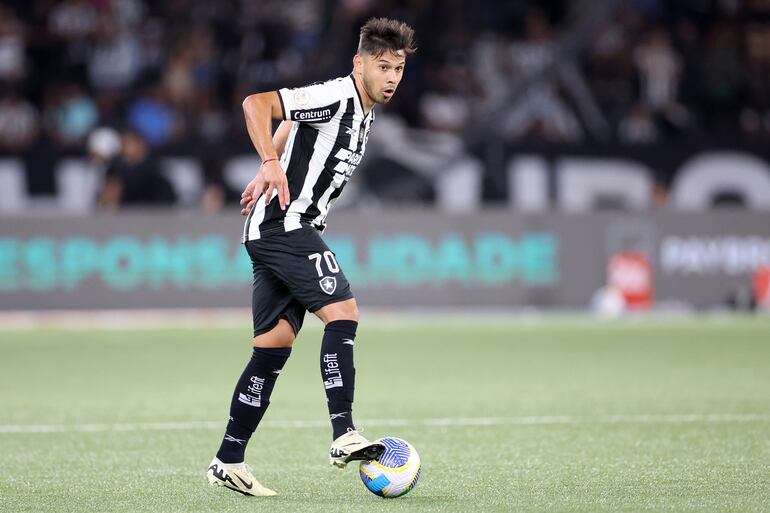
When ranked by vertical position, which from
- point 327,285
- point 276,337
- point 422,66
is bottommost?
point 276,337

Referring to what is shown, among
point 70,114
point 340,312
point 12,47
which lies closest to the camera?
point 340,312

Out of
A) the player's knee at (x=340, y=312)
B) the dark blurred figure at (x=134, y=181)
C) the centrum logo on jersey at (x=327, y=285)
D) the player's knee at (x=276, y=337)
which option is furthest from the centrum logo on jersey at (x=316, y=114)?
the dark blurred figure at (x=134, y=181)

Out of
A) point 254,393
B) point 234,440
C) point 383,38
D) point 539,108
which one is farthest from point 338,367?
point 539,108

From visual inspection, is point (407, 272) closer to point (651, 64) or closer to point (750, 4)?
point (651, 64)

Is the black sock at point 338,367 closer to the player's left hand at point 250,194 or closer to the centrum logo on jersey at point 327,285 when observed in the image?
the centrum logo on jersey at point 327,285

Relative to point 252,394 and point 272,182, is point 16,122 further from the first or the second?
point 272,182

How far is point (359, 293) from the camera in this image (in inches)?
Result: 671

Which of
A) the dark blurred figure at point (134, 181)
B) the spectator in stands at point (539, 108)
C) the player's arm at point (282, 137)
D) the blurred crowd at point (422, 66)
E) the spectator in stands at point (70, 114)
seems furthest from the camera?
the spectator in stands at point (539, 108)

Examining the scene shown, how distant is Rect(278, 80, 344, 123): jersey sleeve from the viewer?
19.1ft

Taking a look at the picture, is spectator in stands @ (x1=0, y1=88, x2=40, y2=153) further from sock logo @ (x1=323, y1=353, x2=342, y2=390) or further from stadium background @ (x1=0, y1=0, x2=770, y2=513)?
sock logo @ (x1=323, y1=353, x2=342, y2=390)

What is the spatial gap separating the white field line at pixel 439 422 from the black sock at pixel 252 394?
201 centimetres

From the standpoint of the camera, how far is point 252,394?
19.8ft

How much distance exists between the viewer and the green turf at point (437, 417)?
568 cm

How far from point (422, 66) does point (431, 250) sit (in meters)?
4.53
